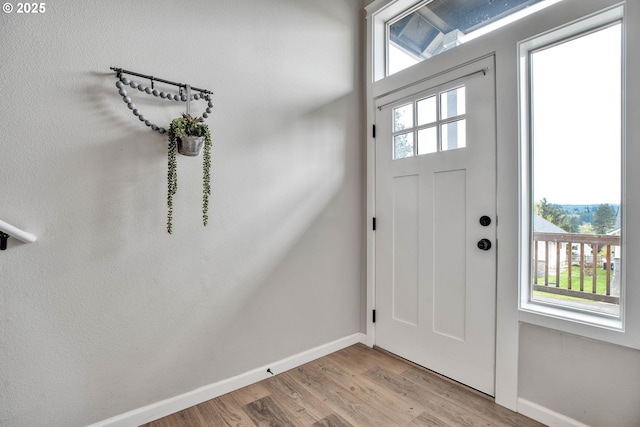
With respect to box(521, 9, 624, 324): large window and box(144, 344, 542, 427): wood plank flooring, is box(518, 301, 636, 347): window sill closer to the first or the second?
box(521, 9, 624, 324): large window

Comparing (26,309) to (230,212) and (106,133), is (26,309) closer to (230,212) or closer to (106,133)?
(106,133)

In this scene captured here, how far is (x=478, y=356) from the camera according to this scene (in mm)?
1851

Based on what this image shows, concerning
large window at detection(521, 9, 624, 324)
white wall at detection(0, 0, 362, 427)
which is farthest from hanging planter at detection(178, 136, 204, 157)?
large window at detection(521, 9, 624, 324)

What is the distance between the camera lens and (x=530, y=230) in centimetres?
171

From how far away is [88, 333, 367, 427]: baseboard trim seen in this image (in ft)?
5.14

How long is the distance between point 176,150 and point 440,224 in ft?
5.37

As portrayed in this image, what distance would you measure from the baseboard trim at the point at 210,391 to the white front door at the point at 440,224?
518 millimetres

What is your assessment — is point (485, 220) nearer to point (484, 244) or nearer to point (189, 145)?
point (484, 244)

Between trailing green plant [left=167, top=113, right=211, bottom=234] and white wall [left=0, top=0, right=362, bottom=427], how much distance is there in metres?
0.07

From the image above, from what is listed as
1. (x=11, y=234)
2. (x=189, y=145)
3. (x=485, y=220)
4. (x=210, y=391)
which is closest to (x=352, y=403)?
(x=210, y=391)

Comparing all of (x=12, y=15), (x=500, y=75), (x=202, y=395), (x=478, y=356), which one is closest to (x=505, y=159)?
(x=500, y=75)

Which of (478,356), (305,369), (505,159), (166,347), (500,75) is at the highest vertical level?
(500,75)

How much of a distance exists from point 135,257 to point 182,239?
24 cm

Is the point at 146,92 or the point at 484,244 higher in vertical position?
the point at 146,92
